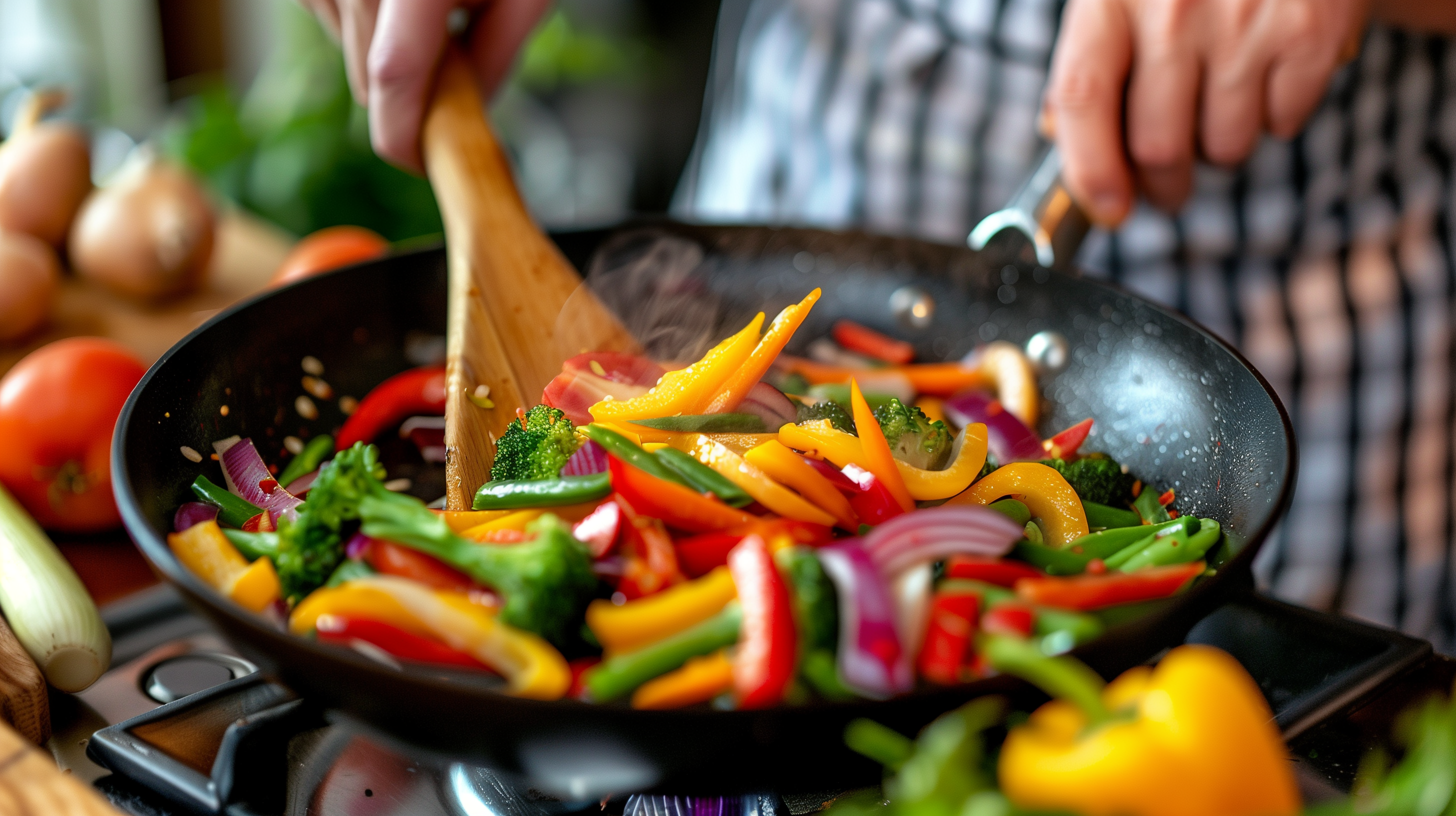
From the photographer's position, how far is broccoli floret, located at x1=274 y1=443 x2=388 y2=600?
1.03 meters

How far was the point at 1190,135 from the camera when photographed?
1679 mm

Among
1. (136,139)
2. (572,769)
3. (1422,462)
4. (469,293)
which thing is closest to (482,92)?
(469,293)

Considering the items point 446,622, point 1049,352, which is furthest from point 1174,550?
point 446,622

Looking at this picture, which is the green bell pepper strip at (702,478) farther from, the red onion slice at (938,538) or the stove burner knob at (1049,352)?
the stove burner knob at (1049,352)

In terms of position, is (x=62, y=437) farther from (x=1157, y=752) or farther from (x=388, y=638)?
(x=1157, y=752)

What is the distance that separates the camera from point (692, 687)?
83 centimetres

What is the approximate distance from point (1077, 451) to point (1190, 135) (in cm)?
57

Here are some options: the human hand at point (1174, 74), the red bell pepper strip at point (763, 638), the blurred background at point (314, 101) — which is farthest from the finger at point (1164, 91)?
the blurred background at point (314, 101)

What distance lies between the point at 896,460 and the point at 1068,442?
0.34 m

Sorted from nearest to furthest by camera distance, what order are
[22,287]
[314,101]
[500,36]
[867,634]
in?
[867,634], [500,36], [22,287], [314,101]

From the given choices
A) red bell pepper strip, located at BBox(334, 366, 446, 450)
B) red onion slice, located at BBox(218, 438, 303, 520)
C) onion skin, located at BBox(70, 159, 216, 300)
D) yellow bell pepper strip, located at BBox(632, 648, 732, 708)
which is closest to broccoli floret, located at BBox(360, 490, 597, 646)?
yellow bell pepper strip, located at BBox(632, 648, 732, 708)

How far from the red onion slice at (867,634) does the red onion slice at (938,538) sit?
5 centimetres

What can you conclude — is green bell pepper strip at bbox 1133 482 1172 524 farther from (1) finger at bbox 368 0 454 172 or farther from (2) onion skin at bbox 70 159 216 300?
(2) onion skin at bbox 70 159 216 300

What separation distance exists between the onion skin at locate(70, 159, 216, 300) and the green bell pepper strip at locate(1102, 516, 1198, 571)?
2259 millimetres
